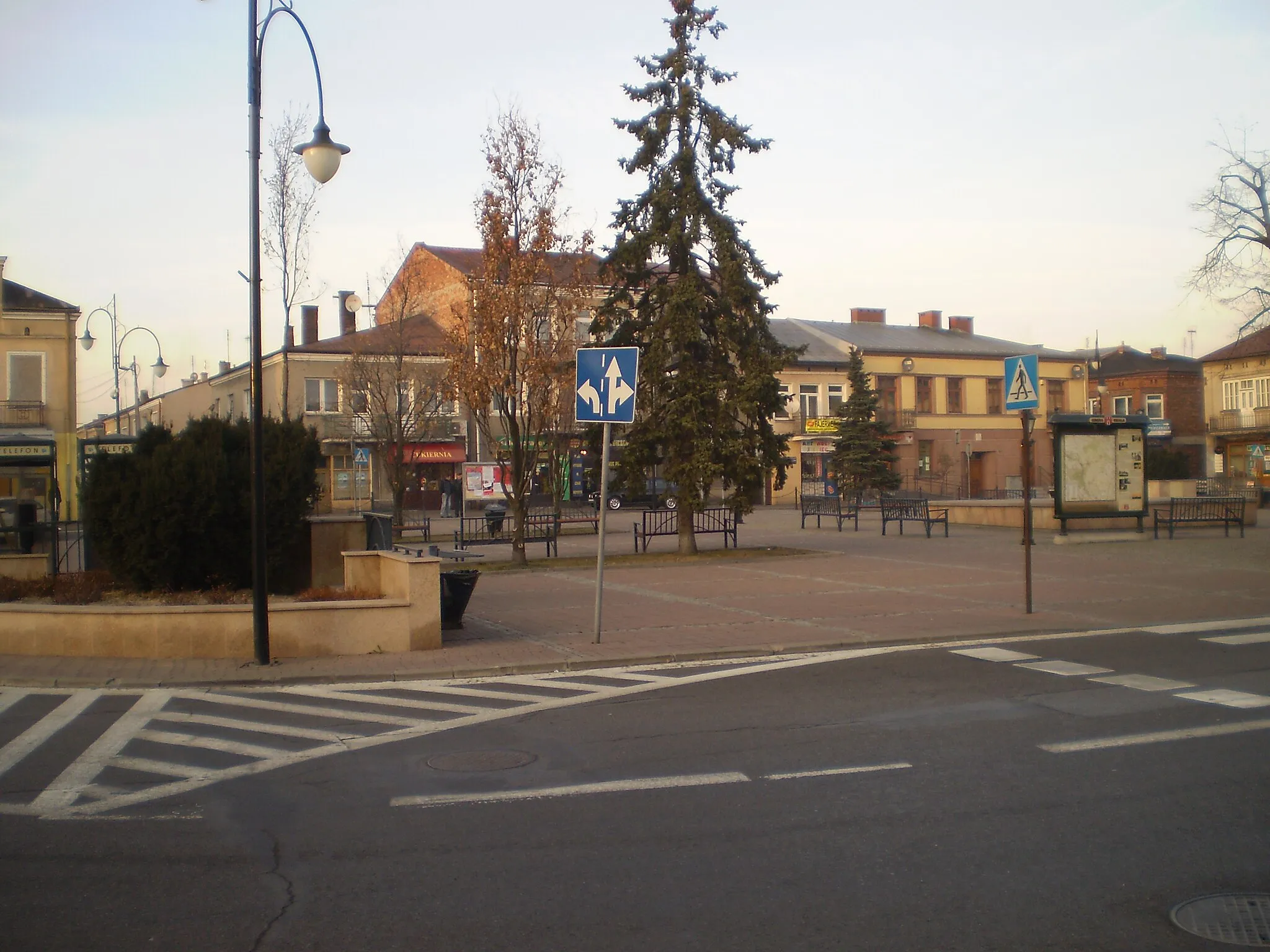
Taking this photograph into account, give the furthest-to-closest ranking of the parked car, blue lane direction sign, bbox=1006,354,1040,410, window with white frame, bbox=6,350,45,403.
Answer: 1. window with white frame, bbox=6,350,45,403
2. the parked car
3. blue lane direction sign, bbox=1006,354,1040,410

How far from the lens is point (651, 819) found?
610 centimetres

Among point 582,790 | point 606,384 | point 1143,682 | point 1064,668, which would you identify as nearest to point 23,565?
point 606,384

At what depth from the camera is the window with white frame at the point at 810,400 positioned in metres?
64.2

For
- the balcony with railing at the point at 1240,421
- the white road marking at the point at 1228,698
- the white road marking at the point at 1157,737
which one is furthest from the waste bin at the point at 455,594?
the balcony with railing at the point at 1240,421

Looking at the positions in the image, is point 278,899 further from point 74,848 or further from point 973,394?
point 973,394

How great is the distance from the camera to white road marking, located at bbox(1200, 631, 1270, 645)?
39.6ft

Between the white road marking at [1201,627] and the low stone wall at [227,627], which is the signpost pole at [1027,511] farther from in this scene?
the low stone wall at [227,627]

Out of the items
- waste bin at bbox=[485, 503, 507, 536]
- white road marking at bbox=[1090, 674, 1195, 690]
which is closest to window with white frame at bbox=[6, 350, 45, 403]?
waste bin at bbox=[485, 503, 507, 536]

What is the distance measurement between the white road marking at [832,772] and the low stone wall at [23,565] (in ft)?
47.0

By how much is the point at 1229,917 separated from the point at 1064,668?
626cm

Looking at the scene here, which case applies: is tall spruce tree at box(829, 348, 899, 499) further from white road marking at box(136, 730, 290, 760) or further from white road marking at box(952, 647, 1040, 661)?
white road marking at box(136, 730, 290, 760)

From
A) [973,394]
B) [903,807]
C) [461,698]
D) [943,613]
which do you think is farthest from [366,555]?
[973,394]

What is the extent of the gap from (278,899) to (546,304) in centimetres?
1829

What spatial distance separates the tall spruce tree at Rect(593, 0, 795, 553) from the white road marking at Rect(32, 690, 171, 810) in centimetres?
1559
